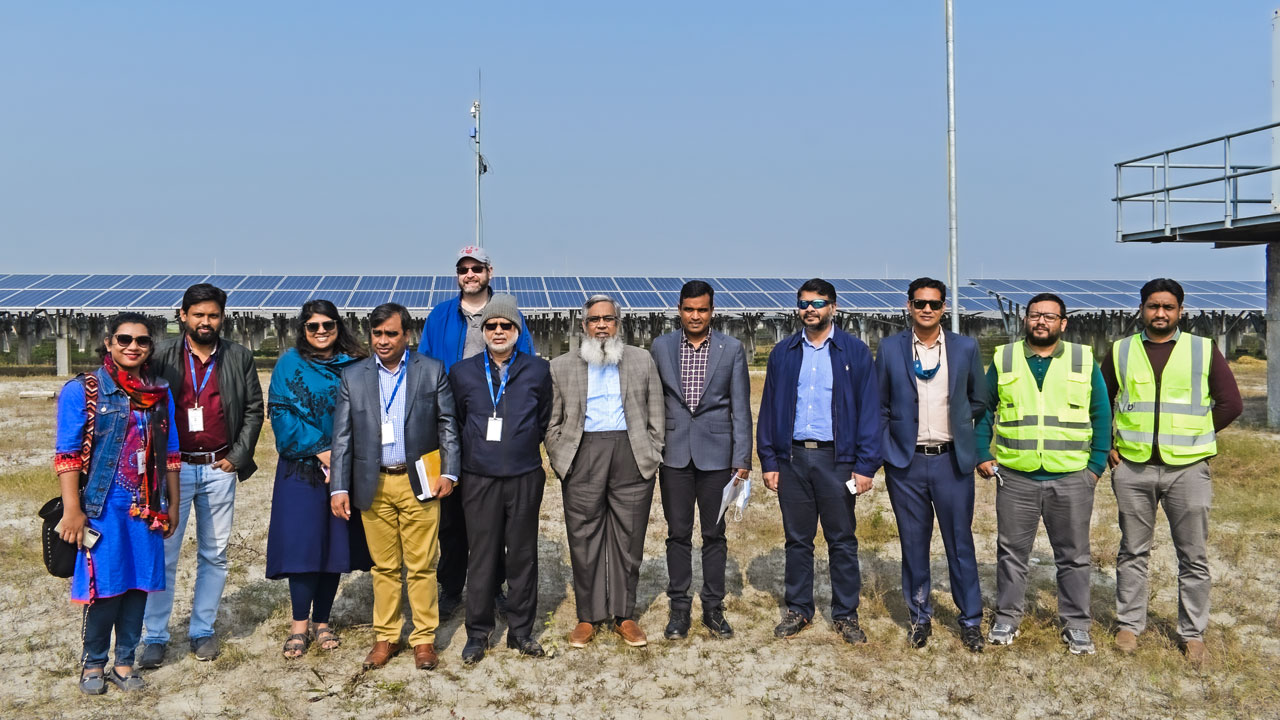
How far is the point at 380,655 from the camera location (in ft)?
15.3

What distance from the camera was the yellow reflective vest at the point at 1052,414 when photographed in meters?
4.67

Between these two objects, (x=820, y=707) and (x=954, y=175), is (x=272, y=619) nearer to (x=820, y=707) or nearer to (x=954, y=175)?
(x=820, y=707)

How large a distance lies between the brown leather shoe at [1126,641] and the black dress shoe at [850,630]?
1.38 meters

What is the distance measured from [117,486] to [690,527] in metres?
3.02

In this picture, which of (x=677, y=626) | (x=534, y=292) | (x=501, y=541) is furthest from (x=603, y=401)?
(x=534, y=292)

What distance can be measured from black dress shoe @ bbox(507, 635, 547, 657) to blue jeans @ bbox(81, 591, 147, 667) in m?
1.89

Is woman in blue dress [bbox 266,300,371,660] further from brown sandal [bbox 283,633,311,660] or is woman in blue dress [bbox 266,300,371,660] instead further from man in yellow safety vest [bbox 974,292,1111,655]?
man in yellow safety vest [bbox 974,292,1111,655]

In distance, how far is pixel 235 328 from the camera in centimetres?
2436

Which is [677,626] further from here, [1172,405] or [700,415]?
[1172,405]

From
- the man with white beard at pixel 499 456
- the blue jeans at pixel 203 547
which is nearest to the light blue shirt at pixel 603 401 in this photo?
the man with white beard at pixel 499 456

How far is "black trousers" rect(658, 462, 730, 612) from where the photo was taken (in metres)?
5.02

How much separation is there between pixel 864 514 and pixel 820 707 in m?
4.52

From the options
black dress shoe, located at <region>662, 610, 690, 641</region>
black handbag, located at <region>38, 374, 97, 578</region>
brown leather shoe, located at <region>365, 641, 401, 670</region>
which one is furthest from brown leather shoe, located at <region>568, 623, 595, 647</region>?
black handbag, located at <region>38, 374, 97, 578</region>

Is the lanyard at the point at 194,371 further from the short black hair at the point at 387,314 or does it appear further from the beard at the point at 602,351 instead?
the beard at the point at 602,351
